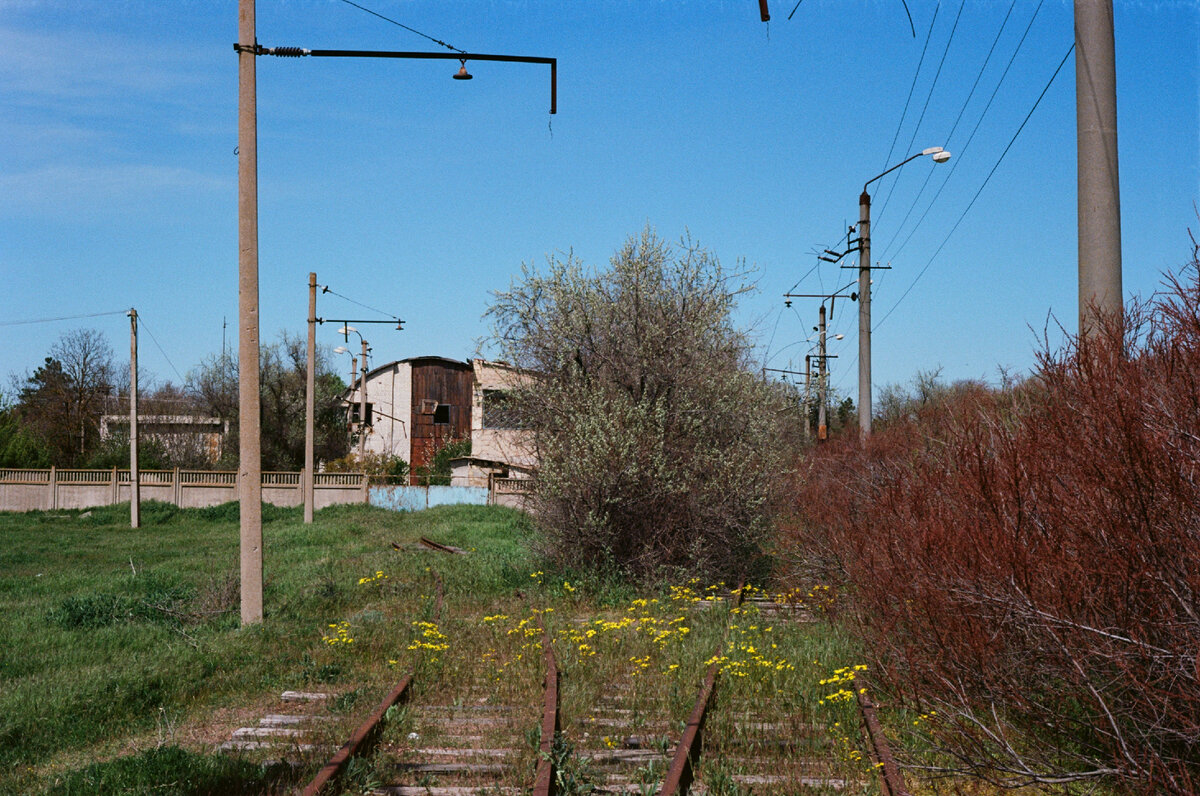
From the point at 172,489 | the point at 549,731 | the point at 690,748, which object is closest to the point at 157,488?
the point at 172,489

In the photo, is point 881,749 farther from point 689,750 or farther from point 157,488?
point 157,488

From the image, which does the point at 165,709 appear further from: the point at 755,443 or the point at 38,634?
the point at 755,443

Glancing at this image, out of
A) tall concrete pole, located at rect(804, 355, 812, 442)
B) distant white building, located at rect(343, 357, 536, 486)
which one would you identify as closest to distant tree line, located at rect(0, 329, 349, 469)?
distant white building, located at rect(343, 357, 536, 486)

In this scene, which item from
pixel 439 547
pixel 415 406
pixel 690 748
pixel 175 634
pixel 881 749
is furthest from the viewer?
pixel 415 406

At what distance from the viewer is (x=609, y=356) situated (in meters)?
15.7

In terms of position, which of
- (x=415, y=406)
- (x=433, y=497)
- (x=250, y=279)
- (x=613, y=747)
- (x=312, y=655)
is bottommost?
(x=433, y=497)

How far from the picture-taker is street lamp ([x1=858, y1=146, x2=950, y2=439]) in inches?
954

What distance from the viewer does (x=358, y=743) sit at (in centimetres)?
650

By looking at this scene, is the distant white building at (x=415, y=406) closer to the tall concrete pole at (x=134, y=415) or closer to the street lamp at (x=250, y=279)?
the tall concrete pole at (x=134, y=415)

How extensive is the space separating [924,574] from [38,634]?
34.4ft

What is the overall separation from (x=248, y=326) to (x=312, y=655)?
13.6 ft

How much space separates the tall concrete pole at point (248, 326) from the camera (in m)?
11.5

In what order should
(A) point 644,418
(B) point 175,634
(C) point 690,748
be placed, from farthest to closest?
(A) point 644,418, (B) point 175,634, (C) point 690,748

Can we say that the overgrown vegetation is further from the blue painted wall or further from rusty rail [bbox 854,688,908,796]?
the blue painted wall
